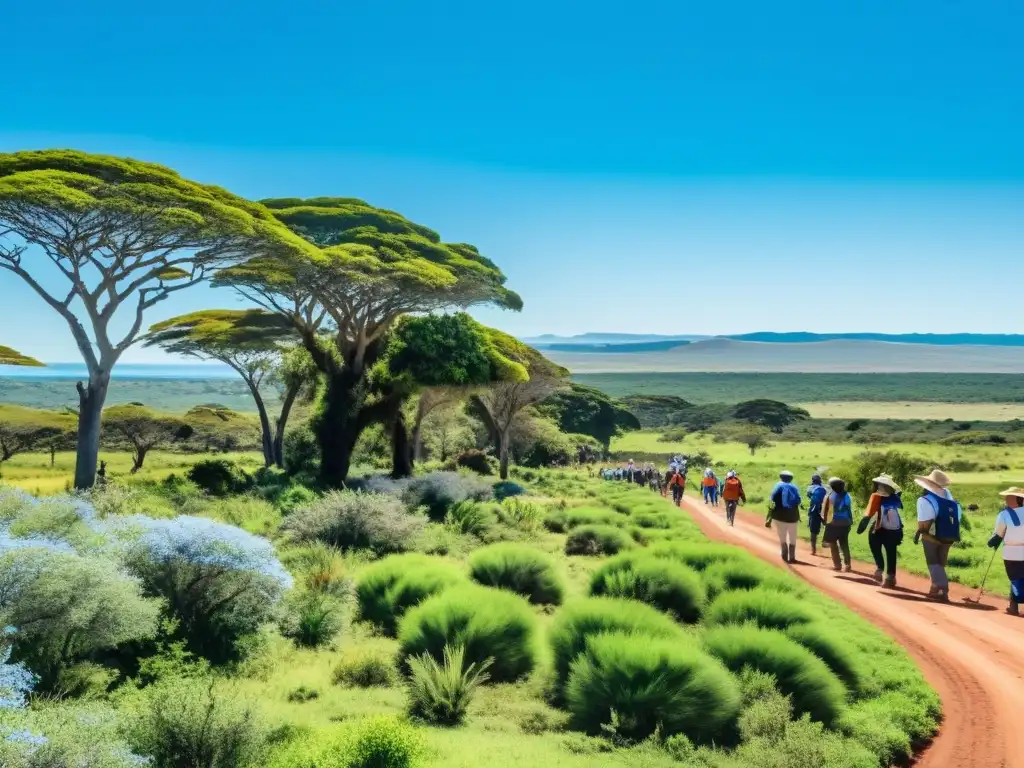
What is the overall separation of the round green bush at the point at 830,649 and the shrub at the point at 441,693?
3.77 m

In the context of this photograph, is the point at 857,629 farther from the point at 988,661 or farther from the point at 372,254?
the point at 372,254

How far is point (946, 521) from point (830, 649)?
4911 mm

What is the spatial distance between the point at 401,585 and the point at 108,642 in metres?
4.33

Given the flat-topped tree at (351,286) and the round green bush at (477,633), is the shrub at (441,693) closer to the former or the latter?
the round green bush at (477,633)

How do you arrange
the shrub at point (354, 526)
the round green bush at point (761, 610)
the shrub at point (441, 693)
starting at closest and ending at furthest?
the shrub at point (441, 693)
the round green bush at point (761, 610)
the shrub at point (354, 526)

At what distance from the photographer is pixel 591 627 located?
26.6ft

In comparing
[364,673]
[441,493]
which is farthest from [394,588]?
[441,493]

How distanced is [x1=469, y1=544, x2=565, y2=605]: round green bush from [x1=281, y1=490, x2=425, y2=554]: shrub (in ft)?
13.0

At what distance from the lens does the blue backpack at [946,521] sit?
1160 cm

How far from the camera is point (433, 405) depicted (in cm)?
3359

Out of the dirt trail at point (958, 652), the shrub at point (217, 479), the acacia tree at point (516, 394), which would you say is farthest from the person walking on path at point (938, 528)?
the acacia tree at point (516, 394)

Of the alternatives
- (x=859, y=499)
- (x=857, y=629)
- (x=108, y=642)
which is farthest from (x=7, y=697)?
(x=859, y=499)

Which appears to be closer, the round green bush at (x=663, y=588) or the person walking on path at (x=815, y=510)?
the round green bush at (x=663, y=588)

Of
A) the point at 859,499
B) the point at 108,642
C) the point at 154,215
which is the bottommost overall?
the point at 859,499
